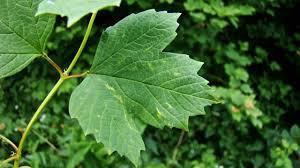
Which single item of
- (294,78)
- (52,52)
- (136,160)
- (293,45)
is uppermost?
(136,160)

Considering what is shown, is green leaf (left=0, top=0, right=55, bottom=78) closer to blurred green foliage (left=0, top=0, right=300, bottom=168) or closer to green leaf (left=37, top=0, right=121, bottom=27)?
green leaf (left=37, top=0, right=121, bottom=27)

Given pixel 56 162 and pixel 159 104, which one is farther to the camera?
pixel 56 162

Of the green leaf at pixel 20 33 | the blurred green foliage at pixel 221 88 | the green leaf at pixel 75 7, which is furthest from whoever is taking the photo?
the blurred green foliage at pixel 221 88

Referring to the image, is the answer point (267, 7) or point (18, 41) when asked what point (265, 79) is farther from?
point (18, 41)

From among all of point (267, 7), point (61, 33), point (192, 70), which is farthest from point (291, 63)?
point (192, 70)

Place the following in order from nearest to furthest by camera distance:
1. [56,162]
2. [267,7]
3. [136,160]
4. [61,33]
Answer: [136,160] → [56,162] → [61,33] → [267,7]

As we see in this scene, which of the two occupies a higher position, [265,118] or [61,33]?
[61,33]

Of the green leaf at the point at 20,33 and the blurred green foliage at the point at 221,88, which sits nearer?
the green leaf at the point at 20,33

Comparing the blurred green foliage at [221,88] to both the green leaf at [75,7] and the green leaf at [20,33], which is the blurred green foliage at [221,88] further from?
the green leaf at [75,7]

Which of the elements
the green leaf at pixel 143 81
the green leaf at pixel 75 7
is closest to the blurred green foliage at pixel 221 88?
the green leaf at pixel 143 81
